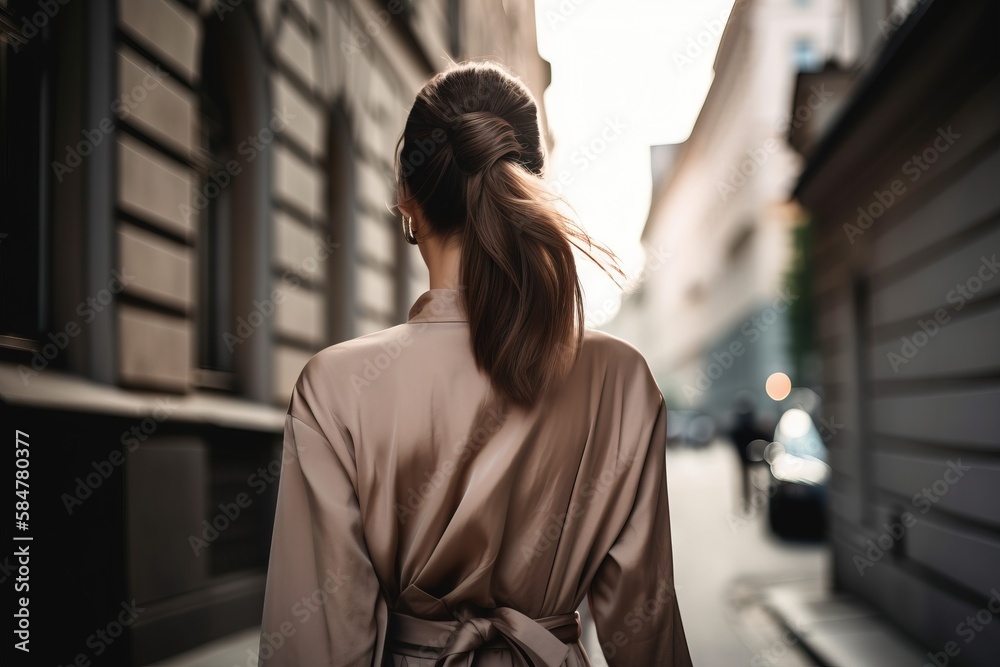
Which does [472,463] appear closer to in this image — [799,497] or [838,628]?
[838,628]

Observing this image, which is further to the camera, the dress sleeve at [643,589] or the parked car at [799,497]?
the parked car at [799,497]

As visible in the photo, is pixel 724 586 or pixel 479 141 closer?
pixel 479 141

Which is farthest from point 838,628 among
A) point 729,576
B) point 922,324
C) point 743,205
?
point 743,205

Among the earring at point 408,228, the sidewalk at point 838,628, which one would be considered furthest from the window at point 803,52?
the earring at point 408,228

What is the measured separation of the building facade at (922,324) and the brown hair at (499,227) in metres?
4.02

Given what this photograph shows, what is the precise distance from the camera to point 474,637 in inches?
61.2

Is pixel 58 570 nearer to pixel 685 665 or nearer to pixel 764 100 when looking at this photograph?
pixel 685 665

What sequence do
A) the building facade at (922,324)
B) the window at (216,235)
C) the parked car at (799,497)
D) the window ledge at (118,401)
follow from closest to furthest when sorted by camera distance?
the window ledge at (118,401) < the building facade at (922,324) < the window at (216,235) < the parked car at (799,497)

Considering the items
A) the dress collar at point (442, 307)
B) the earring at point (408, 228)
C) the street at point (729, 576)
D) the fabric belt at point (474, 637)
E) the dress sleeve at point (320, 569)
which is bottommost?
the street at point (729, 576)

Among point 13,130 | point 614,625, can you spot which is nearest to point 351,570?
point 614,625

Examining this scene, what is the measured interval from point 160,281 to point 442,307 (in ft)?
12.6

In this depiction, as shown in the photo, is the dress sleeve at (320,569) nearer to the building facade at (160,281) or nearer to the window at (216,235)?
the building facade at (160,281)

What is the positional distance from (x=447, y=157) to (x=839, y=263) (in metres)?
7.92

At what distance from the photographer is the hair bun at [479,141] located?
5.14 feet
